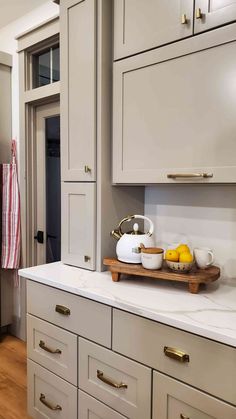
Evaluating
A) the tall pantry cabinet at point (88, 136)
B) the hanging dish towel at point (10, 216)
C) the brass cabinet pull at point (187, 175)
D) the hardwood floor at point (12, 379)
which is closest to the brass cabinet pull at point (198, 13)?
the tall pantry cabinet at point (88, 136)

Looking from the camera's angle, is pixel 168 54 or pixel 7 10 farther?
pixel 7 10

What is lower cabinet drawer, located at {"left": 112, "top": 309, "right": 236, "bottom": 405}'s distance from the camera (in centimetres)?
105

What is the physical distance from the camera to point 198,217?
68.8 inches

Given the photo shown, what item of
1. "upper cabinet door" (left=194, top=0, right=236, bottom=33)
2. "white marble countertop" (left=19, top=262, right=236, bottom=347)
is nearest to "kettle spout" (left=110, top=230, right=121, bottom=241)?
"white marble countertop" (left=19, top=262, right=236, bottom=347)

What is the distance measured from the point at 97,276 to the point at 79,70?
1.16 metres

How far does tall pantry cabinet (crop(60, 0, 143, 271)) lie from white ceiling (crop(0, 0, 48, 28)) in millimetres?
799

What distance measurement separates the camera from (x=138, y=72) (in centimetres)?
161

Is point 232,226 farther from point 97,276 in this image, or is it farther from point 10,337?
point 10,337

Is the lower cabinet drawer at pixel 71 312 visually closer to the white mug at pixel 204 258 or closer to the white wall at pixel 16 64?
the white mug at pixel 204 258

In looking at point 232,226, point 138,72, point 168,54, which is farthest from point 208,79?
point 232,226

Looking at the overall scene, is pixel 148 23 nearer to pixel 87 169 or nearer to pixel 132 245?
pixel 87 169

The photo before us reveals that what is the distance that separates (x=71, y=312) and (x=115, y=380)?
368mm

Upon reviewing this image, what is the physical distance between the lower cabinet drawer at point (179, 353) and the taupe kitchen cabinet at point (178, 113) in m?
0.66

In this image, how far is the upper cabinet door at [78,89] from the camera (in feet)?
5.67
